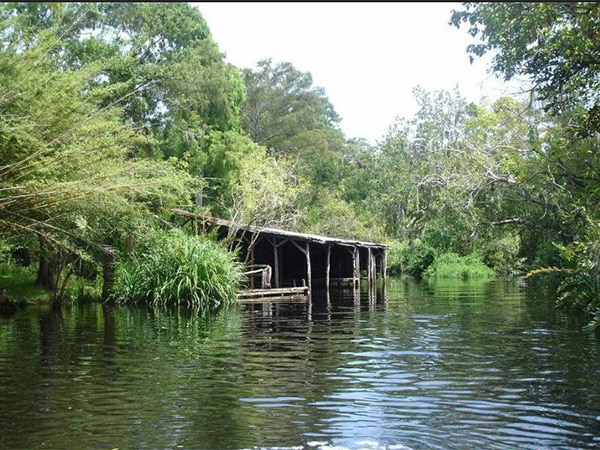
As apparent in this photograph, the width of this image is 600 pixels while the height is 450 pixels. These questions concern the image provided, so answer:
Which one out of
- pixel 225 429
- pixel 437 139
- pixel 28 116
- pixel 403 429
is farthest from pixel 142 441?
pixel 437 139

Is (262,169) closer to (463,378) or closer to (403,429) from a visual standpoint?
(463,378)

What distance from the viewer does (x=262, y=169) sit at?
32750 mm

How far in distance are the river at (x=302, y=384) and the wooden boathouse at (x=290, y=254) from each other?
9.24 m

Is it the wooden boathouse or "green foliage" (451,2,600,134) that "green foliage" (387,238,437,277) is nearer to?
the wooden boathouse

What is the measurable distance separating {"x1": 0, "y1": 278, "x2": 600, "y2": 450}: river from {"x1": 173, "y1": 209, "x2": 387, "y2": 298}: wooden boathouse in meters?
9.24

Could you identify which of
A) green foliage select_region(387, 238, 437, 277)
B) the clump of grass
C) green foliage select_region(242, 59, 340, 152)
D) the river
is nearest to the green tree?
the river

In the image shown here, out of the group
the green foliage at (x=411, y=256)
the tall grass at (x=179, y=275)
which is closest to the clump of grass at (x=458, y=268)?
the green foliage at (x=411, y=256)

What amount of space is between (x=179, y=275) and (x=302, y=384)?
12884 mm

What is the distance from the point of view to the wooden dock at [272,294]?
24.5 m

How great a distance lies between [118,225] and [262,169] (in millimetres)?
11989

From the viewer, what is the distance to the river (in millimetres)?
6738

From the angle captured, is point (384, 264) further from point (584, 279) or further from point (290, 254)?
point (584, 279)

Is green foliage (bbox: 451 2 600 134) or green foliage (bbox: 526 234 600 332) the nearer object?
green foliage (bbox: 451 2 600 134)

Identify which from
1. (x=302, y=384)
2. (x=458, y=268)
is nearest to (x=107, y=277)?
(x=302, y=384)
